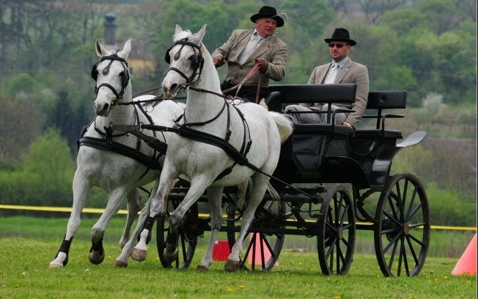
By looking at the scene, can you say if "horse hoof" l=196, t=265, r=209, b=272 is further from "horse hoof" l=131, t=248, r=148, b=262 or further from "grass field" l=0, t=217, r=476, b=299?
"horse hoof" l=131, t=248, r=148, b=262

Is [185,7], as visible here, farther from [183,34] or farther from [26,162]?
[183,34]

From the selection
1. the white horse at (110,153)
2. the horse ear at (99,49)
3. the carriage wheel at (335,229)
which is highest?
the horse ear at (99,49)

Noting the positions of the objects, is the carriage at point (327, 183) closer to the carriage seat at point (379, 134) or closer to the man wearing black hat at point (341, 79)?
the carriage seat at point (379, 134)

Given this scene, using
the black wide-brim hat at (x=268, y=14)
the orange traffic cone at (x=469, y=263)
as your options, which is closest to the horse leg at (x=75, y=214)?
the black wide-brim hat at (x=268, y=14)

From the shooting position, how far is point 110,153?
46.4 feet

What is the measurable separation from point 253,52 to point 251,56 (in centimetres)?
4

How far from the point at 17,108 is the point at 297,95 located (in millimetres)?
58132

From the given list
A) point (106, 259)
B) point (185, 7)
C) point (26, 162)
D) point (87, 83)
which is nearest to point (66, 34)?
point (185, 7)

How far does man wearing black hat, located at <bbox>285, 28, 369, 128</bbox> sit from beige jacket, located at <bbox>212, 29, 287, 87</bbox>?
1.34 ft

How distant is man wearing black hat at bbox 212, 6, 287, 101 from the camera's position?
1536 cm

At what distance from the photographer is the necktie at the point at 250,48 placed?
50.6 ft

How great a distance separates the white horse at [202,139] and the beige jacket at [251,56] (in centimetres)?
78

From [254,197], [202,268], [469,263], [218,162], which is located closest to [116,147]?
[218,162]

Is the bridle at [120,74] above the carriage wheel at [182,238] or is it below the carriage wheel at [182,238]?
above
